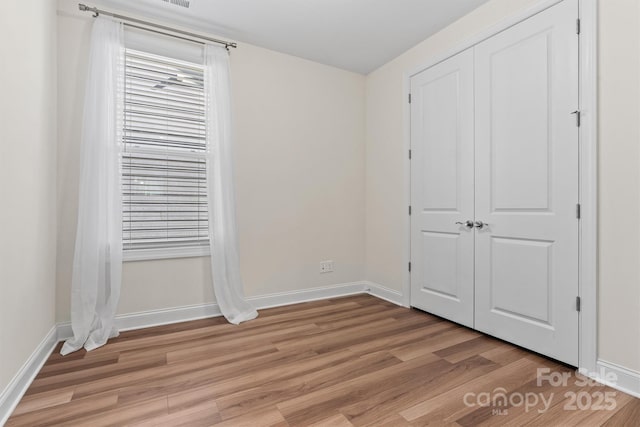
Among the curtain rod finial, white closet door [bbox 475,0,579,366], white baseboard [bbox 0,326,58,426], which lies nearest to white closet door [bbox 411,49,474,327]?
white closet door [bbox 475,0,579,366]

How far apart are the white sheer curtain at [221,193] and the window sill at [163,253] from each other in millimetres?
187

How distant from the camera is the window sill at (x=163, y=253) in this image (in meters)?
2.69

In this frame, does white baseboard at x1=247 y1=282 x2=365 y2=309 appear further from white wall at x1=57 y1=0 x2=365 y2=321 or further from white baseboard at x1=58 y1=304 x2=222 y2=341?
white baseboard at x1=58 y1=304 x2=222 y2=341

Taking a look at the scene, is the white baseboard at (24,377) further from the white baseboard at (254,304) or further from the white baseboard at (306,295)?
the white baseboard at (306,295)

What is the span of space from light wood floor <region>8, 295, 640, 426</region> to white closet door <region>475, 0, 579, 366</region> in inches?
12.1

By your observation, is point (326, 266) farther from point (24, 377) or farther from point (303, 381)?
point (24, 377)

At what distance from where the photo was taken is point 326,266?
3678 mm

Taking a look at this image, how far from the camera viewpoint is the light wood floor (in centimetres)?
155

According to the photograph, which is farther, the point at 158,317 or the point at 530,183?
the point at 158,317

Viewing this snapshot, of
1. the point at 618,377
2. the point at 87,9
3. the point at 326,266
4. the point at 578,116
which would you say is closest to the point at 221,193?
the point at 326,266

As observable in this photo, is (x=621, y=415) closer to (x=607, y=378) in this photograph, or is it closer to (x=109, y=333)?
(x=607, y=378)

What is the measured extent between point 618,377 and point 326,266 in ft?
8.22

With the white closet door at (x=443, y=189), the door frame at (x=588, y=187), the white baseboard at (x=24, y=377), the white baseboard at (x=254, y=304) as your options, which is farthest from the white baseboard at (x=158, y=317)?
the door frame at (x=588, y=187)

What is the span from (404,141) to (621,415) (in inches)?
101
